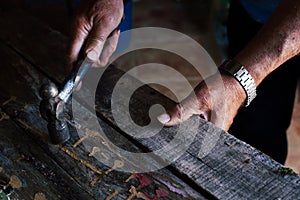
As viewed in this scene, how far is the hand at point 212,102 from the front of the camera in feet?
3.26

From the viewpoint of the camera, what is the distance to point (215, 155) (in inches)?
36.5

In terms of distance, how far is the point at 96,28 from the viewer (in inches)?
48.4

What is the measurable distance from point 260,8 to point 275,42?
0.43 metres

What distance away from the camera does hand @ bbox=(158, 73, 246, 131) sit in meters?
1.00

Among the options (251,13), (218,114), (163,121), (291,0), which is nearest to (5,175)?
(163,121)

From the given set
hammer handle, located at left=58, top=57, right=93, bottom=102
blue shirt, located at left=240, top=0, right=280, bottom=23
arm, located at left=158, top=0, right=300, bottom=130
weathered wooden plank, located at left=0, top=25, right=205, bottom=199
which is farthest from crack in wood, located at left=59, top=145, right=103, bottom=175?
blue shirt, located at left=240, top=0, right=280, bottom=23

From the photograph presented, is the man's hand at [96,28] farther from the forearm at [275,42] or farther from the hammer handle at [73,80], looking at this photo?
the forearm at [275,42]

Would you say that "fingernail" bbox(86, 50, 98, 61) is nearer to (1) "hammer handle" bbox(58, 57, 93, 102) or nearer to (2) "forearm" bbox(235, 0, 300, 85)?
(1) "hammer handle" bbox(58, 57, 93, 102)

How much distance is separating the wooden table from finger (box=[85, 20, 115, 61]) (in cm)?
9

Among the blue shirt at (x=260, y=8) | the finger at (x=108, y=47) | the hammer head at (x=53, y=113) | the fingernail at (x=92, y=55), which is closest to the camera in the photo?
the hammer head at (x=53, y=113)

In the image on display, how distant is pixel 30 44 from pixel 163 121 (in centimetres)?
57

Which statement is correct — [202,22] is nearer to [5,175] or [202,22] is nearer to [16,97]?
[16,97]

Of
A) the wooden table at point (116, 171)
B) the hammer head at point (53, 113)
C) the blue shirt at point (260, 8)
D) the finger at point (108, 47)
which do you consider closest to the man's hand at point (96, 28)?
the finger at point (108, 47)

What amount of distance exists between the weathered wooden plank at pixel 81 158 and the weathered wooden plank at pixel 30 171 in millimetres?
14
